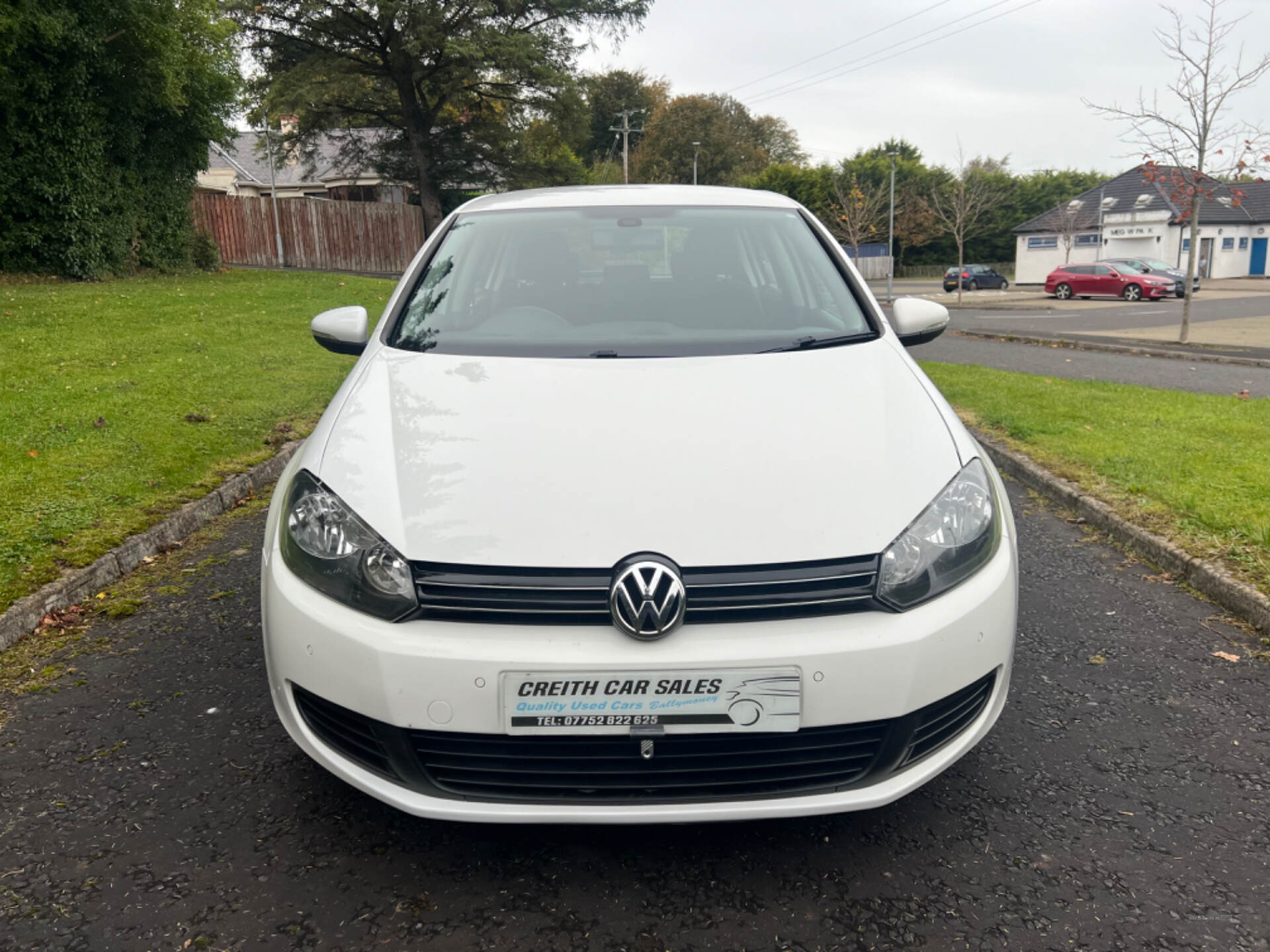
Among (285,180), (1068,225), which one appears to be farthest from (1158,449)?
(285,180)

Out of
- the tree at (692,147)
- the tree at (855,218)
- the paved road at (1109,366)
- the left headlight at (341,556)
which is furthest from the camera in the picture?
the tree at (692,147)

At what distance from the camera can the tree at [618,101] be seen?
2835 inches

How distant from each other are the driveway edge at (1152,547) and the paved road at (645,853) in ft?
2.37

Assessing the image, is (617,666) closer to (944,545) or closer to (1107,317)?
(944,545)

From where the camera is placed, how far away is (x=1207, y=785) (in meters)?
2.48

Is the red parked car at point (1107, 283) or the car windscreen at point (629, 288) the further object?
the red parked car at point (1107, 283)

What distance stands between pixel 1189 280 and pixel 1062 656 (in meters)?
16.6

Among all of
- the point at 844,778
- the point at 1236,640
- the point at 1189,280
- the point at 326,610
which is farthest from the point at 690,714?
the point at 1189,280

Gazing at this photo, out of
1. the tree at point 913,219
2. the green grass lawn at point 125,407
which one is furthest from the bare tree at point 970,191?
A: the green grass lawn at point 125,407

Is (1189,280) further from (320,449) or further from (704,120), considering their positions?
(704,120)

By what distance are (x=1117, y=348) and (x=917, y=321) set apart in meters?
14.4

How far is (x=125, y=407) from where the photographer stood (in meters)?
6.67

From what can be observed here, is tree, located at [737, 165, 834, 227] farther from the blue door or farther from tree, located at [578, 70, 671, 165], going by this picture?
the blue door

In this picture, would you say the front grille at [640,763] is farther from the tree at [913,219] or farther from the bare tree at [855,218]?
the tree at [913,219]
